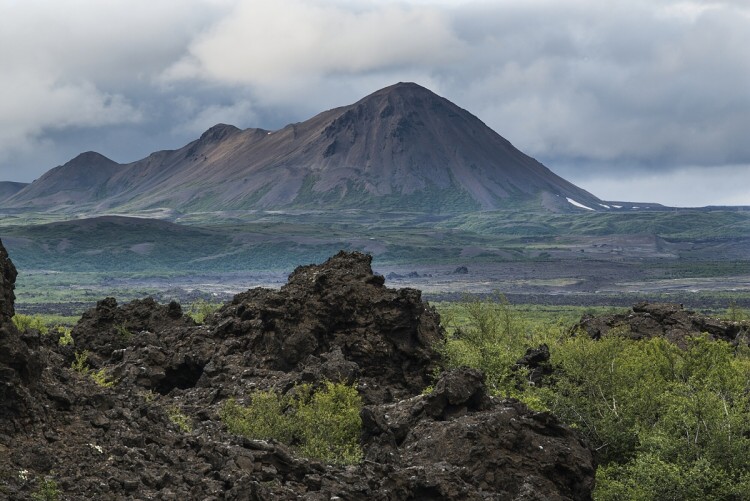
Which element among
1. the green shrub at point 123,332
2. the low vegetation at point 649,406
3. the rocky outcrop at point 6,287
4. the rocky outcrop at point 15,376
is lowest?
the low vegetation at point 649,406

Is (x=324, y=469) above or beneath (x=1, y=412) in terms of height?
beneath

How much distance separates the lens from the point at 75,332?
7962 centimetres

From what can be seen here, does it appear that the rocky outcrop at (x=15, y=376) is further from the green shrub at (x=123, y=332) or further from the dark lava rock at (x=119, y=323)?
the green shrub at (x=123, y=332)

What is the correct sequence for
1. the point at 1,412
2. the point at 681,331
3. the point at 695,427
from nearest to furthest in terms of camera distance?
1. the point at 1,412
2. the point at 695,427
3. the point at 681,331

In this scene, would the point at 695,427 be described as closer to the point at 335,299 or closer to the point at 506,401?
the point at 506,401

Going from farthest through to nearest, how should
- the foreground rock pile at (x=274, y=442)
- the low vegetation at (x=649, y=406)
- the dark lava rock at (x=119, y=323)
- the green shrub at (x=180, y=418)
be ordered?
the dark lava rock at (x=119, y=323) → the green shrub at (x=180, y=418) → the low vegetation at (x=649, y=406) → the foreground rock pile at (x=274, y=442)

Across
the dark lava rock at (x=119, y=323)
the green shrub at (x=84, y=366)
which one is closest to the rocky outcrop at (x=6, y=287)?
the green shrub at (x=84, y=366)

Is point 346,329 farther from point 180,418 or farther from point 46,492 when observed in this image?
point 46,492

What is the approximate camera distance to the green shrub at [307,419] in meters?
47.4

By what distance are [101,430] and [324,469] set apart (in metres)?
8.76

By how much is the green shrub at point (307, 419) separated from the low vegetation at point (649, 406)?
11.5 m


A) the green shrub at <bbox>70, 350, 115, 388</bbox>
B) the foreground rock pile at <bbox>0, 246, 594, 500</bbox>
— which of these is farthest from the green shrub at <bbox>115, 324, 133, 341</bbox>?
the foreground rock pile at <bbox>0, 246, 594, 500</bbox>

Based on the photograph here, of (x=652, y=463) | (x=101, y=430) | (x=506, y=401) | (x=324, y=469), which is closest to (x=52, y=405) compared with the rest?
(x=101, y=430)

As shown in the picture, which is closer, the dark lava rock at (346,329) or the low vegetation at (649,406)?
the low vegetation at (649,406)
